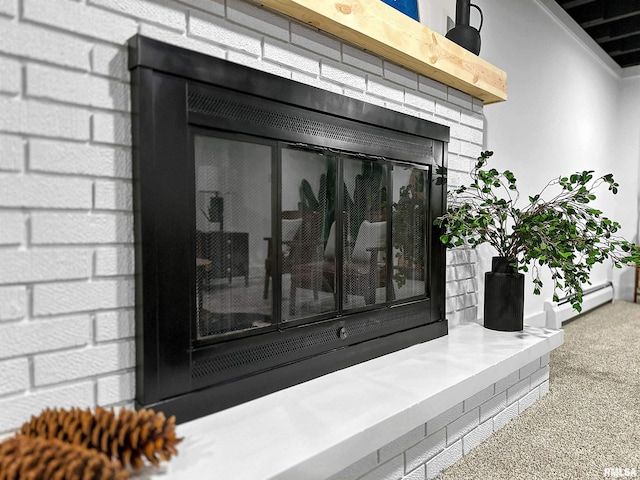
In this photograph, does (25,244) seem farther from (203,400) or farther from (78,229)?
(203,400)

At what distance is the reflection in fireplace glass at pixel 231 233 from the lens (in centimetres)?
120

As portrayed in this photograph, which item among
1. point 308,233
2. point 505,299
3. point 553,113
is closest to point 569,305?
point 553,113

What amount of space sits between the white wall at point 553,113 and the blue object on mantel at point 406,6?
22 centimetres

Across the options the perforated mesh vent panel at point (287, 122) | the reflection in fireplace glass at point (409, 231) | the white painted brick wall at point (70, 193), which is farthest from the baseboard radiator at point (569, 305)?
the white painted brick wall at point (70, 193)

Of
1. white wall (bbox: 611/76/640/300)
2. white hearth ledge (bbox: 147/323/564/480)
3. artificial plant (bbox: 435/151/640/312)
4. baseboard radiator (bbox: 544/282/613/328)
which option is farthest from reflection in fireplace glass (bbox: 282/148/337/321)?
white wall (bbox: 611/76/640/300)

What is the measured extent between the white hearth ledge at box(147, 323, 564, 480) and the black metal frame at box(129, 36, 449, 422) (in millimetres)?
72

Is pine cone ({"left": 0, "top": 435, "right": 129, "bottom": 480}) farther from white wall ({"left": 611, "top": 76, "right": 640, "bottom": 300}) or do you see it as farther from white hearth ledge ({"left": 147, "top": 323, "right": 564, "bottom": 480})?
white wall ({"left": 611, "top": 76, "right": 640, "bottom": 300})

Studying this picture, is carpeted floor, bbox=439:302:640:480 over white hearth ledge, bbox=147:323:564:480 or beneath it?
beneath

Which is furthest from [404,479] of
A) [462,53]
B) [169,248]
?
[462,53]

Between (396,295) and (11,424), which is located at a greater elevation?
(396,295)

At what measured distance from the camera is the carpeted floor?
1488 millimetres

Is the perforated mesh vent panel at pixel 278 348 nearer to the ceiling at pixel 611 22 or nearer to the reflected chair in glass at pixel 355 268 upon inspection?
the reflected chair in glass at pixel 355 268

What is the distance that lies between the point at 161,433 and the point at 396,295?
1.14m

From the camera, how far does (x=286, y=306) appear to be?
1.42 metres
